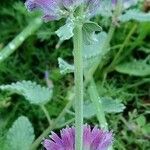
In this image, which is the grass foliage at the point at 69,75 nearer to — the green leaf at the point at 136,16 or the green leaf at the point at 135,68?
the green leaf at the point at 135,68

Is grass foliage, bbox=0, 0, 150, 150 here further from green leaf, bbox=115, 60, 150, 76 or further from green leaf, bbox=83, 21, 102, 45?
green leaf, bbox=83, 21, 102, 45

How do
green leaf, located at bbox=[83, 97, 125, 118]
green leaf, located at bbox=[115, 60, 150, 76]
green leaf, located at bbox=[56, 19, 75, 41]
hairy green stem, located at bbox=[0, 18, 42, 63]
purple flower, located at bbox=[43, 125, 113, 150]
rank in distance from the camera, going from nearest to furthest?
green leaf, located at bbox=[56, 19, 75, 41], purple flower, located at bbox=[43, 125, 113, 150], green leaf, located at bbox=[83, 97, 125, 118], hairy green stem, located at bbox=[0, 18, 42, 63], green leaf, located at bbox=[115, 60, 150, 76]

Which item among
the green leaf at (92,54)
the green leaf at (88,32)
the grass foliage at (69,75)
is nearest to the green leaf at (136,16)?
the green leaf at (92,54)

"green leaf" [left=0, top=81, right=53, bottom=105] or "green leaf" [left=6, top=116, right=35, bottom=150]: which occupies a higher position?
"green leaf" [left=0, top=81, right=53, bottom=105]

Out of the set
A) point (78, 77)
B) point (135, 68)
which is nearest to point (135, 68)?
point (135, 68)

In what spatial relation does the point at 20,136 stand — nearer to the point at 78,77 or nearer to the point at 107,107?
the point at 107,107

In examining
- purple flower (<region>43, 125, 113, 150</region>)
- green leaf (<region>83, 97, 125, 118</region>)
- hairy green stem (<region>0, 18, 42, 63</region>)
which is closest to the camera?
purple flower (<region>43, 125, 113, 150</region>)

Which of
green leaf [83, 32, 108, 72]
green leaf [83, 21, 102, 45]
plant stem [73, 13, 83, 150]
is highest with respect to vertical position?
green leaf [83, 32, 108, 72]

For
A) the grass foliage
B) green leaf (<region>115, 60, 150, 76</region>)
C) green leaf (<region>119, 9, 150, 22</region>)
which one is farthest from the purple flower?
green leaf (<region>115, 60, 150, 76</region>)
